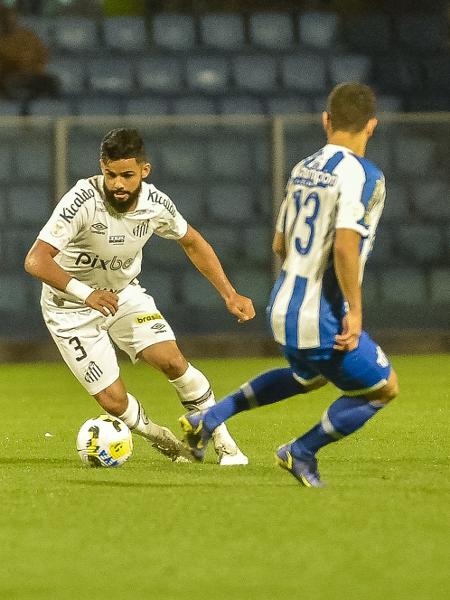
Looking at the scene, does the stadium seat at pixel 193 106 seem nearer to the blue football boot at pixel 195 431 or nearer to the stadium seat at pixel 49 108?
the stadium seat at pixel 49 108

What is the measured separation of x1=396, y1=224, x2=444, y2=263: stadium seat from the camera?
13.4 meters

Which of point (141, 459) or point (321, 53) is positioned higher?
point (321, 53)

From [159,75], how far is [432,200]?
11.0ft

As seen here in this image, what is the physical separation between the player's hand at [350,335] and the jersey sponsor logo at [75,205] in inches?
66.6

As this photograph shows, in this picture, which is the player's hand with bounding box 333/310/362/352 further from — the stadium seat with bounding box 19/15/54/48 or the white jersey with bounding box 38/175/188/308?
the stadium seat with bounding box 19/15/54/48

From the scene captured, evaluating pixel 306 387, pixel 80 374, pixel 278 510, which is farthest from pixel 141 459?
pixel 278 510

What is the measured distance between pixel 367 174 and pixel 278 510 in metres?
1.31

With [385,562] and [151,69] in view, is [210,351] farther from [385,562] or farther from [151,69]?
[385,562]

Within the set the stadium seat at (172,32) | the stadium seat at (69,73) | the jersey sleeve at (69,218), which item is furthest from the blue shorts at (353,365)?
the stadium seat at (172,32)

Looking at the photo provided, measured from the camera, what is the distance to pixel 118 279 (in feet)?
23.7

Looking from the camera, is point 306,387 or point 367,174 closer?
point 367,174

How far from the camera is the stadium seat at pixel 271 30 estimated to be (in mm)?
15695

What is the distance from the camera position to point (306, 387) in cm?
616

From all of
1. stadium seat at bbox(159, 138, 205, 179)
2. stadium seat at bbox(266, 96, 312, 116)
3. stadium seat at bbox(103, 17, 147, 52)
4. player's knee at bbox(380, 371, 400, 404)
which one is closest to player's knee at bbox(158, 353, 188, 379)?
player's knee at bbox(380, 371, 400, 404)
